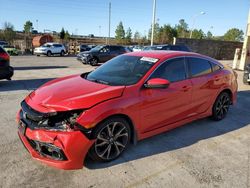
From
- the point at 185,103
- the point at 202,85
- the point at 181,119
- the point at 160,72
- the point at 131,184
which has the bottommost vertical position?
the point at 131,184

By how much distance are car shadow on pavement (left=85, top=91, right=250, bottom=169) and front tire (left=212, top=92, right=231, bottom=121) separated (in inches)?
4.6

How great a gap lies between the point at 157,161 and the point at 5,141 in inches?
98.7

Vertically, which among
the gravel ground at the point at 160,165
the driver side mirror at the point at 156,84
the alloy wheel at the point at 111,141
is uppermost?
the driver side mirror at the point at 156,84

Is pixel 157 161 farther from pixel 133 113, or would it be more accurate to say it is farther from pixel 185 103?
pixel 185 103

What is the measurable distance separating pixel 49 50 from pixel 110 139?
26007mm

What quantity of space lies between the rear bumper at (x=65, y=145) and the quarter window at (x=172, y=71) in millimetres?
1560

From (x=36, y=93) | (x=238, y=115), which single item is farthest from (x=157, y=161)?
(x=238, y=115)

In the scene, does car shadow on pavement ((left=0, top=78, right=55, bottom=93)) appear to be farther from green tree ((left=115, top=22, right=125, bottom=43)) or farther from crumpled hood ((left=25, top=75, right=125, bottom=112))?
green tree ((left=115, top=22, right=125, bottom=43))

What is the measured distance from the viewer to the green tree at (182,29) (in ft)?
203

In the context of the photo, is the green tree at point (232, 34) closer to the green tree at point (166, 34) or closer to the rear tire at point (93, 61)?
the green tree at point (166, 34)

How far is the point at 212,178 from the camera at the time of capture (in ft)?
10.4

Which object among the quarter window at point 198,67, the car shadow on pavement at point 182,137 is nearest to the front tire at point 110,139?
the car shadow on pavement at point 182,137

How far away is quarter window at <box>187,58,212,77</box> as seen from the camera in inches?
180

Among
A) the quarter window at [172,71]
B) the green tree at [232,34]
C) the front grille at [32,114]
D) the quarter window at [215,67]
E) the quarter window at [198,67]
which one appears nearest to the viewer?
the front grille at [32,114]
